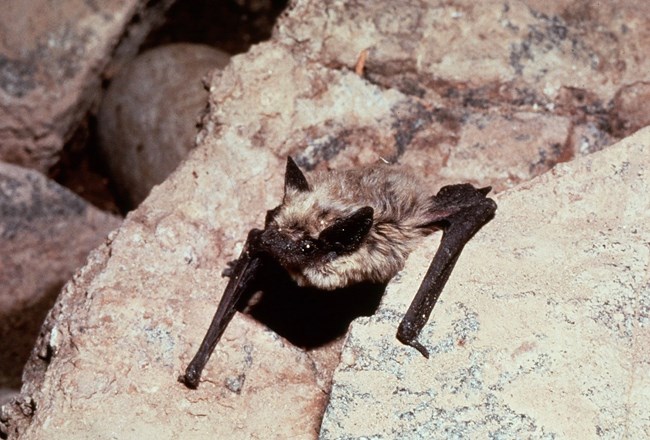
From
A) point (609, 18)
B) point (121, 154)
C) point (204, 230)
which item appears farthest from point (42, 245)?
point (609, 18)

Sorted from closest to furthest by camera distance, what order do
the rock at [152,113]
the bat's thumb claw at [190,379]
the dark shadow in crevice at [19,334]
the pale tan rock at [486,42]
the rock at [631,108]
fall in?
the bat's thumb claw at [190,379] < the rock at [631,108] < the pale tan rock at [486,42] < the dark shadow in crevice at [19,334] < the rock at [152,113]

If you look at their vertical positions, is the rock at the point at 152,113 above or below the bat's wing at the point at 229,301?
below

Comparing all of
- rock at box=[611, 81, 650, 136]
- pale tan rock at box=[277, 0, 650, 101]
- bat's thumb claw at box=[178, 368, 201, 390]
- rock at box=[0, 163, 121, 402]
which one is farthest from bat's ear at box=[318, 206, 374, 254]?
rock at box=[0, 163, 121, 402]

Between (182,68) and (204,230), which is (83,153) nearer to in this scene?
(182,68)

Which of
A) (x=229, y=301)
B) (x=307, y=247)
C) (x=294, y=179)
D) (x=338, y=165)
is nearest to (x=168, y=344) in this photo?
(x=229, y=301)

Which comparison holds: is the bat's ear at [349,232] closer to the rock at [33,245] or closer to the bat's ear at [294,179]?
the bat's ear at [294,179]

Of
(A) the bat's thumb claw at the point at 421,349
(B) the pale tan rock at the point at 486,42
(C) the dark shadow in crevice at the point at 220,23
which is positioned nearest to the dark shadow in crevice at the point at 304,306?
(A) the bat's thumb claw at the point at 421,349

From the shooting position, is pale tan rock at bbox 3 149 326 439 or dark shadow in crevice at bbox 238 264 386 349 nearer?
pale tan rock at bbox 3 149 326 439

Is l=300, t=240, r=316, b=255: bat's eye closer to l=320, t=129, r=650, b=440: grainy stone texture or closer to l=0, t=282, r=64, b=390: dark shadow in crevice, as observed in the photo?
l=320, t=129, r=650, b=440: grainy stone texture
